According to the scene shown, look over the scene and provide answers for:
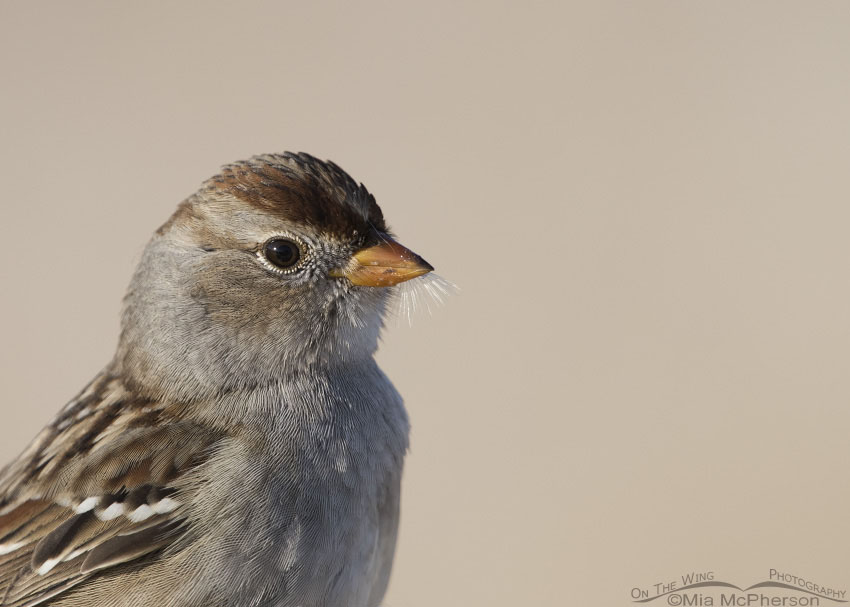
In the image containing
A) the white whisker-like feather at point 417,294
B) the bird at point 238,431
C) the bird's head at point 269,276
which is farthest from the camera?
the white whisker-like feather at point 417,294

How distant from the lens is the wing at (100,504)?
95.3 inches

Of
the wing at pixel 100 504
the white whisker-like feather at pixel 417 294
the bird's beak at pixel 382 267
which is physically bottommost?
the wing at pixel 100 504

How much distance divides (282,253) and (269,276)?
0.07 m

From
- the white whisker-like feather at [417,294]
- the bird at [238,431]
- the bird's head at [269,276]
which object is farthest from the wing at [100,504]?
the white whisker-like feather at [417,294]

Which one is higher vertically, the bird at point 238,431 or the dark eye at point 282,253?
the dark eye at point 282,253

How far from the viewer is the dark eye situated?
8.43ft

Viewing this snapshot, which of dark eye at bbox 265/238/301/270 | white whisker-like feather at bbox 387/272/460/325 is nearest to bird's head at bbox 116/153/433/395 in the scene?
dark eye at bbox 265/238/301/270

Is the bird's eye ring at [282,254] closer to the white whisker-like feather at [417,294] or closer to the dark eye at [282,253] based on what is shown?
the dark eye at [282,253]

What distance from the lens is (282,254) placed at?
8.43 feet

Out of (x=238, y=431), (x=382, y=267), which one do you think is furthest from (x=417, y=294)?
(x=238, y=431)

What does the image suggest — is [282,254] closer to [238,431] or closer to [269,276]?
[269,276]

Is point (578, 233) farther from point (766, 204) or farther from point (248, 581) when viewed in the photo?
point (248, 581)

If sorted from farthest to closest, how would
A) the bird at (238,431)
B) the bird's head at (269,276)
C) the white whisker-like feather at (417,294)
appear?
1. the white whisker-like feather at (417,294)
2. the bird's head at (269,276)
3. the bird at (238,431)

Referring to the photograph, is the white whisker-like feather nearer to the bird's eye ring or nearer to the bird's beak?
the bird's beak
